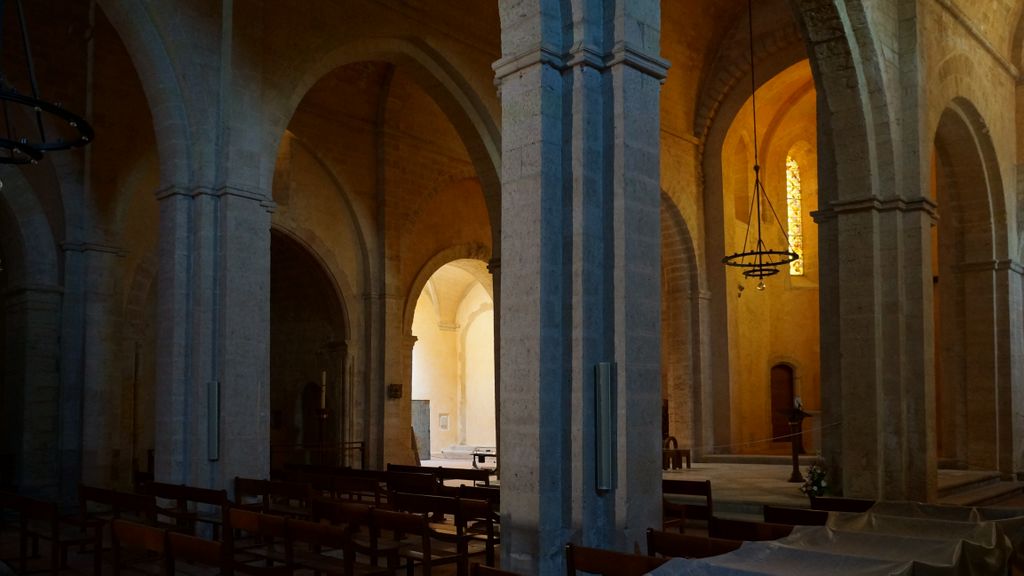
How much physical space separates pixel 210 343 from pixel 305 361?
9.52m

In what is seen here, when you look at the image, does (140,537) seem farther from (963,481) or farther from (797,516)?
(963,481)

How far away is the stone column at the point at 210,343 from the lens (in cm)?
1044

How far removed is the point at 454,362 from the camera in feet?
98.1

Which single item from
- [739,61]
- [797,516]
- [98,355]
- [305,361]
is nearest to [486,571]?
[797,516]

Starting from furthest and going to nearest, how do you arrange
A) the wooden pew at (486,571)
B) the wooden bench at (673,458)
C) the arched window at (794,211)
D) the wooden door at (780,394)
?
the arched window at (794,211) → the wooden door at (780,394) → the wooden bench at (673,458) → the wooden pew at (486,571)

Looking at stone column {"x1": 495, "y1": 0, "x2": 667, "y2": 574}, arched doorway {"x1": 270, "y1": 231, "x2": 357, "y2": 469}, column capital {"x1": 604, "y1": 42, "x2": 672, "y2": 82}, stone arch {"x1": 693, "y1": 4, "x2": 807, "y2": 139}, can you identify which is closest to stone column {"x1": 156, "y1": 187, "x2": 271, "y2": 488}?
stone column {"x1": 495, "y1": 0, "x2": 667, "y2": 574}

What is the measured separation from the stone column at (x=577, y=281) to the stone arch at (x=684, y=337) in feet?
43.3

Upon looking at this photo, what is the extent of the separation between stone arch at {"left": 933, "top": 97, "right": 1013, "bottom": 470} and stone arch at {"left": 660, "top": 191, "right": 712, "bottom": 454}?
497cm

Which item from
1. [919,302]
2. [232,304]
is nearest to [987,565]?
[919,302]

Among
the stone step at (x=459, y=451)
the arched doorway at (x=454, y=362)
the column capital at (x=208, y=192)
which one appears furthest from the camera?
the arched doorway at (x=454, y=362)

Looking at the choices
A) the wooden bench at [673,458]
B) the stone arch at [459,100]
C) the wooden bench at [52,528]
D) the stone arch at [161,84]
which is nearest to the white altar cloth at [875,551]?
the wooden bench at [52,528]

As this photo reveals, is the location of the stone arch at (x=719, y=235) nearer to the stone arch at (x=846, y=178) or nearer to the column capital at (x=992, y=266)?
the column capital at (x=992, y=266)

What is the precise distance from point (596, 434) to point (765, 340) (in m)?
17.7

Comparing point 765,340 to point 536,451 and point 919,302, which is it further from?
point 536,451
